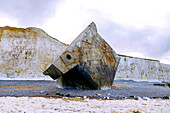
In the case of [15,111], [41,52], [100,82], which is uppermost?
[41,52]

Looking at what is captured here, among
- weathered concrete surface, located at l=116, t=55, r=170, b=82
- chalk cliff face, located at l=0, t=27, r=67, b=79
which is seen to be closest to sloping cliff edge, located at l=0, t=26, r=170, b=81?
chalk cliff face, located at l=0, t=27, r=67, b=79

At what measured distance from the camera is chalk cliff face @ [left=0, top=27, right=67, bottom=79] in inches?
483

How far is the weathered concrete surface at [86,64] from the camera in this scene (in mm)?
4527

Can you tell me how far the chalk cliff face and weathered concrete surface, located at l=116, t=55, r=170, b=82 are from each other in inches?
390

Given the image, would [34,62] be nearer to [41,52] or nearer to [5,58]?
[41,52]

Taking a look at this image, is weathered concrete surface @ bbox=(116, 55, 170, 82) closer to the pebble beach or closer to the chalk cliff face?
the chalk cliff face

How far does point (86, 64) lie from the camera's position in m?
4.83

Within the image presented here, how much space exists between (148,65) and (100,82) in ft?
→ 62.6

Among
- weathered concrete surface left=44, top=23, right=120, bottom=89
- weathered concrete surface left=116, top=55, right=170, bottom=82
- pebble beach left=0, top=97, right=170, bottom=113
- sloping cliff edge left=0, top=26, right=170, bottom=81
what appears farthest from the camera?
weathered concrete surface left=116, top=55, right=170, bottom=82

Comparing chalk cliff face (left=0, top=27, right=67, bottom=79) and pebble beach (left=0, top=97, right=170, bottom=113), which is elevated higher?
chalk cliff face (left=0, top=27, right=67, bottom=79)

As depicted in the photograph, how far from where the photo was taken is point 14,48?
1268 cm

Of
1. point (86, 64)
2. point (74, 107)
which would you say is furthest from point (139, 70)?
point (74, 107)

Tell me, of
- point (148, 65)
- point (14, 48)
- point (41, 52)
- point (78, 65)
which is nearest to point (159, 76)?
point (148, 65)

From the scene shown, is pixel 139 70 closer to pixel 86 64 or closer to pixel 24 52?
pixel 24 52
